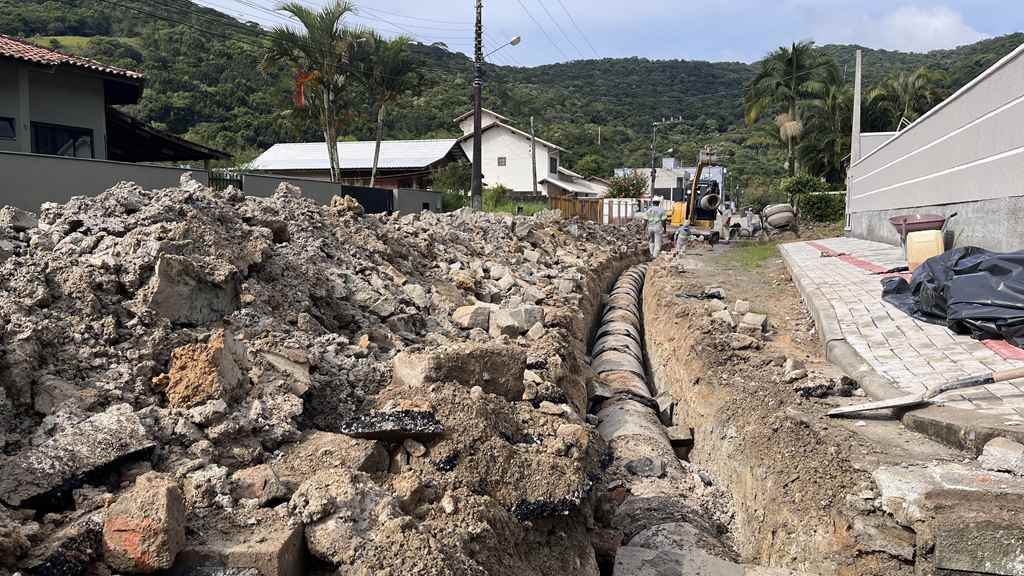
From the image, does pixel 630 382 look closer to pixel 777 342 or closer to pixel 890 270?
pixel 777 342

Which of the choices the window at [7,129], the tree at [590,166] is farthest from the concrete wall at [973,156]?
the tree at [590,166]

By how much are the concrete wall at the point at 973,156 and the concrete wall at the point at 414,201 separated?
37.5 feet

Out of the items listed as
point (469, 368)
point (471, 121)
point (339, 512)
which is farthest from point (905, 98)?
point (339, 512)

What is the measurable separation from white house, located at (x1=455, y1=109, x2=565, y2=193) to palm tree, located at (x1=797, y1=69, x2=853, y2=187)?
14700mm

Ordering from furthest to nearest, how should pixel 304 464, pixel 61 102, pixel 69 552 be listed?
pixel 61 102 → pixel 304 464 → pixel 69 552

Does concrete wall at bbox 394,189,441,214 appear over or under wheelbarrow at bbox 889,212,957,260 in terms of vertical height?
over

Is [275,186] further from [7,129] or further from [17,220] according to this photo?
[17,220]

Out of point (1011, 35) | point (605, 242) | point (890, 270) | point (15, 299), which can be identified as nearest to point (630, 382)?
point (890, 270)

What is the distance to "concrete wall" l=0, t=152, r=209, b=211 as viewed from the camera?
9.62 metres

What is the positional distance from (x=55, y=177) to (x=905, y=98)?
42251 millimetres

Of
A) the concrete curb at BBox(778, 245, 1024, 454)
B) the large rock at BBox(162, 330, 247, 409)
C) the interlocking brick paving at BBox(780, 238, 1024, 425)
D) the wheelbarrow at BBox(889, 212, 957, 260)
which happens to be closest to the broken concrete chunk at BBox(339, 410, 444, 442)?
the large rock at BBox(162, 330, 247, 409)

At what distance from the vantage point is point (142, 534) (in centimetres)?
235

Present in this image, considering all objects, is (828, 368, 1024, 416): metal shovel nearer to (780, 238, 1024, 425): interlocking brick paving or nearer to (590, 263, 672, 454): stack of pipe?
(780, 238, 1024, 425): interlocking brick paving

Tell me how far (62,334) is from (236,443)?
116 centimetres
